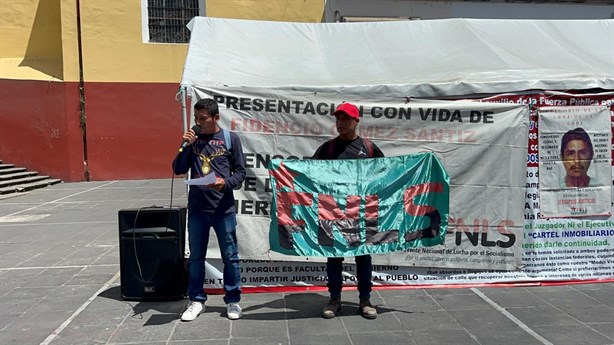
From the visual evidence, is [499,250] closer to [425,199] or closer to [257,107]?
[425,199]

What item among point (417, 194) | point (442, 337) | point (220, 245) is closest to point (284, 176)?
point (220, 245)

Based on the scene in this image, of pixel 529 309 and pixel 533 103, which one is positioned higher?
pixel 533 103

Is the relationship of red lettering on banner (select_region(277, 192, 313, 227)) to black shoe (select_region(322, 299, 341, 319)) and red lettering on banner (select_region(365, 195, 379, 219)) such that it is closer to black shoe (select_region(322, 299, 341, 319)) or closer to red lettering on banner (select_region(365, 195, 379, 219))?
red lettering on banner (select_region(365, 195, 379, 219))

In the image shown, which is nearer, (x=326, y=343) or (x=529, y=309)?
(x=326, y=343)

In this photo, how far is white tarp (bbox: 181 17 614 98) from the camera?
518 cm

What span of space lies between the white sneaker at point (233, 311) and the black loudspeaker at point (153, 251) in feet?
2.28

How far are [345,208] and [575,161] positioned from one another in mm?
2670

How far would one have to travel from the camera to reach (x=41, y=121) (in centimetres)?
1645

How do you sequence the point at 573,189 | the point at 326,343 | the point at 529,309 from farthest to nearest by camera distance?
1. the point at 573,189
2. the point at 529,309
3. the point at 326,343

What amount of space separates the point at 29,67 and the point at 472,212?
665 inches

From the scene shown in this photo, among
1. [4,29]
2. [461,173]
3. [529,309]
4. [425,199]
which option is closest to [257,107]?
[425,199]

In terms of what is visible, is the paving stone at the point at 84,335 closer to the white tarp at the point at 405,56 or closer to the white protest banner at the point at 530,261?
the white protest banner at the point at 530,261

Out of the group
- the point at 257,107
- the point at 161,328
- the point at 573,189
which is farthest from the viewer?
the point at 573,189

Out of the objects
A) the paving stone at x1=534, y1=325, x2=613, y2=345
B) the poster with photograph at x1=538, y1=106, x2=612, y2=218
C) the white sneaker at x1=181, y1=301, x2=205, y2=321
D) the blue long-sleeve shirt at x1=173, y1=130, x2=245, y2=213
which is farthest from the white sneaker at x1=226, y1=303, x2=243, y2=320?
the poster with photograph at x1=538, y1=106, x2=612, y2=218
